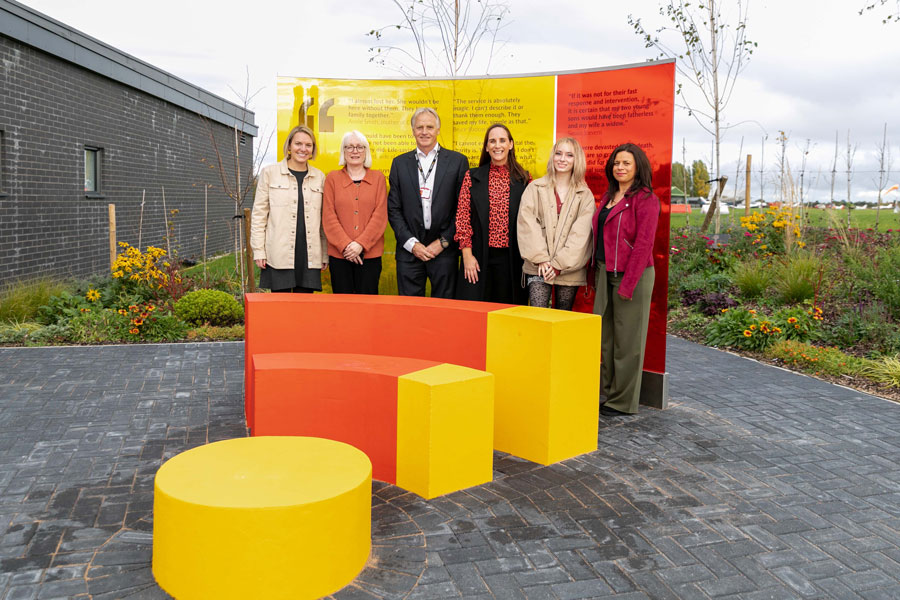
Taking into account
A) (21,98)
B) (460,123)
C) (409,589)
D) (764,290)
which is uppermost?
(21,98)

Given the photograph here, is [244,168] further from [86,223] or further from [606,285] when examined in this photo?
[606,285]

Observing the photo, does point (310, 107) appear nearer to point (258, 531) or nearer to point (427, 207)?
point (427, 207)

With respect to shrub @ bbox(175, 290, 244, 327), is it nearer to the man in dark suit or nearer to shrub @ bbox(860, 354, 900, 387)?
the man in dark suit

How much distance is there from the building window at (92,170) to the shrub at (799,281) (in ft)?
38.9

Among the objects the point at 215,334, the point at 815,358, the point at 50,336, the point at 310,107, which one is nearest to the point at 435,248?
the point at 310,107

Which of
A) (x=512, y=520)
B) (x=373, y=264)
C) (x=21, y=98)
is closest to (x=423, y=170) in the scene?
(x=373, y=264)

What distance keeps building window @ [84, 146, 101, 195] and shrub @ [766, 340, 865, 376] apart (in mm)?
11927

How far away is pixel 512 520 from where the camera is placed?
354 centimetres

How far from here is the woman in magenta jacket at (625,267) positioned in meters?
5.12

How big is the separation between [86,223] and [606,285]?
10.7m

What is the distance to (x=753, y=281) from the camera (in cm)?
970

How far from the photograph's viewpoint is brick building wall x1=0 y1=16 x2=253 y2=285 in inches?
411

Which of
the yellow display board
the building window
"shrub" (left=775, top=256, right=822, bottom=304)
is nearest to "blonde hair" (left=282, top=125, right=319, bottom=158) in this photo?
the yellow display board

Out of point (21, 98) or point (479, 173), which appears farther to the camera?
point (21, 98)
